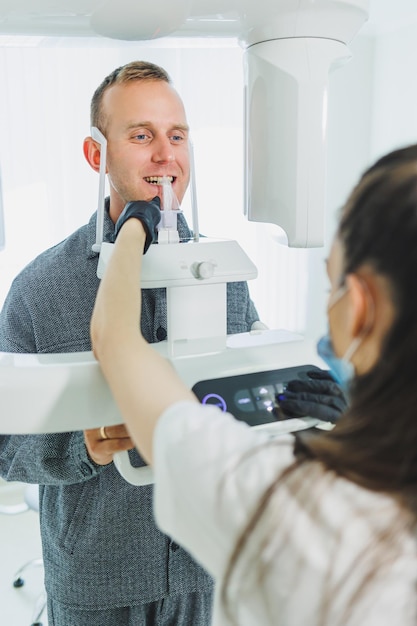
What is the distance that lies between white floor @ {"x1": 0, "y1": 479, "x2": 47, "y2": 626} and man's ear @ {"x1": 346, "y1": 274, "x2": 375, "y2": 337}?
2.15 metres

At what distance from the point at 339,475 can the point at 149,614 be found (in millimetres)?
906

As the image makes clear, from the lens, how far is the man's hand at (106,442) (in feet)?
2.99

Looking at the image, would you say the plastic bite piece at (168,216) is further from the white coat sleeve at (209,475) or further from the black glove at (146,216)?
the white coat sleeve at (209,475)

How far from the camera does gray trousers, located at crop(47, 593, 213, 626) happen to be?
1197 millimetres

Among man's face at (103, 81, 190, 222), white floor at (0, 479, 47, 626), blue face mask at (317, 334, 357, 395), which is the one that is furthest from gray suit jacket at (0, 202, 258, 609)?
white floor at (0, 479, 47, 626)

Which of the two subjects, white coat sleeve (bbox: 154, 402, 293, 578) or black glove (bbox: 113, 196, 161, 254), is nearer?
white coat sleeve (bbox: 154, 402, 293, 578)

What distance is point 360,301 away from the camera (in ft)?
1.70

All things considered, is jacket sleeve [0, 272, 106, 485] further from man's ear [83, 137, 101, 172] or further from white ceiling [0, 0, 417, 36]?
white ceiling [0, 0, 417, 36]

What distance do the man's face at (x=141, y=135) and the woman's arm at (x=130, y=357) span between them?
39 centimetres

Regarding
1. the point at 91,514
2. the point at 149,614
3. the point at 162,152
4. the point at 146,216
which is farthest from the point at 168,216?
the point at 149,614

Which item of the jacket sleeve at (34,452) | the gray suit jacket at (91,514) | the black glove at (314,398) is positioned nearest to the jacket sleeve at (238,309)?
the gray suit jacket at (91,514)

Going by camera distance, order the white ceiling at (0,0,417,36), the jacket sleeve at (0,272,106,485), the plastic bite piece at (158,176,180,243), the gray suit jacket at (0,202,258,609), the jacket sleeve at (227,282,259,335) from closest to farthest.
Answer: the white ceiling at (0,0,417,36) → the plastic bite piece at (158,176,180,243) → the jacket sleeve at (0,272,106,485) → the gray suit jacket at (0,202,258,609) → the jacket sleeve at (227,282,259,335)

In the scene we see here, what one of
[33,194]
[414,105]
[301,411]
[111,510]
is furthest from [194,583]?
[414,105]

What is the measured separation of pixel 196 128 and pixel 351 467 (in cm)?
290
